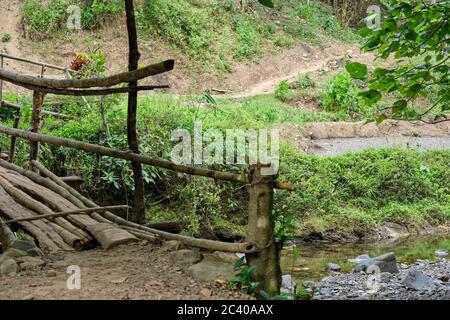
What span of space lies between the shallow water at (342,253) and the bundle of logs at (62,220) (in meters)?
2.67

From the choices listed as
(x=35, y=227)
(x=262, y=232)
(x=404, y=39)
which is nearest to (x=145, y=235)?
(x=35, y=227)

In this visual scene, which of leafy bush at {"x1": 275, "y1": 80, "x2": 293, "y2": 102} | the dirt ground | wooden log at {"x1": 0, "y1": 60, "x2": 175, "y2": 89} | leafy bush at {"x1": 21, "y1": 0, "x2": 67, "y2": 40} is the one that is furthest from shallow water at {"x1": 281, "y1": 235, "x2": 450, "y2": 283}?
leafy bush at {"x1": 21, "y1": 0, "x2": 67, "y2": 40}

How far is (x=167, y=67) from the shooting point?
98.8 inches

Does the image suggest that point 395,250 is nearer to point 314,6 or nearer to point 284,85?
point 284,85

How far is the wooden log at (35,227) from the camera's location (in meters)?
3.64

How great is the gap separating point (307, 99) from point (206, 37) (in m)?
3.96

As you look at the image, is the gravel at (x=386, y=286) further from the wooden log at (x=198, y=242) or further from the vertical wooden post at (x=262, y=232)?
the vertical wooden post at (x=262, y=232)

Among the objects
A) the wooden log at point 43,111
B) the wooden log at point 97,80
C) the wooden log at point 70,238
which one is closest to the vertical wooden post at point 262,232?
the wooden log at point 97,80

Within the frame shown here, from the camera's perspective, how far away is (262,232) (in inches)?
116

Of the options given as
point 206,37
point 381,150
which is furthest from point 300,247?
point 206,37

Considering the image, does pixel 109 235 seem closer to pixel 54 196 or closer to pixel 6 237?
pixel 6 237

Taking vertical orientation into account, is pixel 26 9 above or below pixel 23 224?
above

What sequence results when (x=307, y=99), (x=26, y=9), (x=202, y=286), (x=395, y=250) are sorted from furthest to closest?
(x=26, y=9)
(x=307, y=99)
(x=395, y=250)
(x=202, y=286)

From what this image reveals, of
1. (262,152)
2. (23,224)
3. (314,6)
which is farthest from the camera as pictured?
(314,6)
